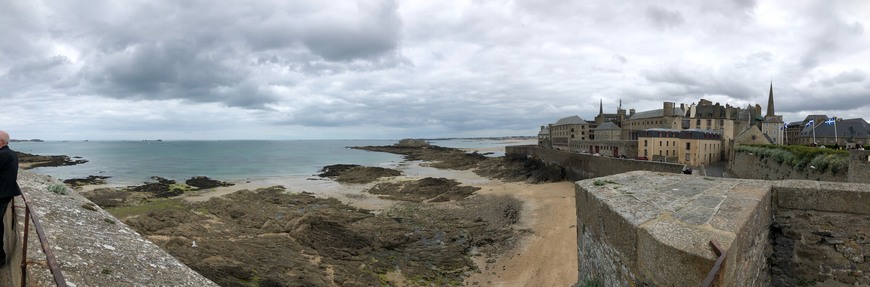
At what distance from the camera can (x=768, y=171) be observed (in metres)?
21.3

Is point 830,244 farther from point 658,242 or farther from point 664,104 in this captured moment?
point 664,104

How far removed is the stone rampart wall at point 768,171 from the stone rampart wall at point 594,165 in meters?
4.11

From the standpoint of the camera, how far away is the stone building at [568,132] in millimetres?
65812

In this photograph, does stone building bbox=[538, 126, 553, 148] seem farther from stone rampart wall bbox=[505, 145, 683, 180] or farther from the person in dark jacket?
the person in dark jacket

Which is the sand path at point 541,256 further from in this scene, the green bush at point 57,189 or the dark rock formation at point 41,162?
the dark rock formation at point 41,162

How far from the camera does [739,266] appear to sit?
3932mm

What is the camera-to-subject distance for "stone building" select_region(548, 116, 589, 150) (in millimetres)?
65812

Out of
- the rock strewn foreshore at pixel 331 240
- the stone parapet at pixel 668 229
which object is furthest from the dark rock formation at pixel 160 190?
the stone parapet at pixel 668 229

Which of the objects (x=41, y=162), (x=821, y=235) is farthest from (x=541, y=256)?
(x=41, y=162)

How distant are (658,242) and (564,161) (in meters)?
36.0

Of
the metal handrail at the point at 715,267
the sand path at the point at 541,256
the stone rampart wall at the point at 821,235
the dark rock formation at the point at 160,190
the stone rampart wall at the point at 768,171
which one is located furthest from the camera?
Result: the dark rock formation at the point at 160,190

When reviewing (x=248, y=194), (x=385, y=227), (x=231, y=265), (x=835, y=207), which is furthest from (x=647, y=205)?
(x=248, y=194)

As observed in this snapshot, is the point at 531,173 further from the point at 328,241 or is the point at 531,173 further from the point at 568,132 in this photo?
the point at 568,132

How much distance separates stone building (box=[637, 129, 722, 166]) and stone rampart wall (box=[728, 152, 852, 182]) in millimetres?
4031
